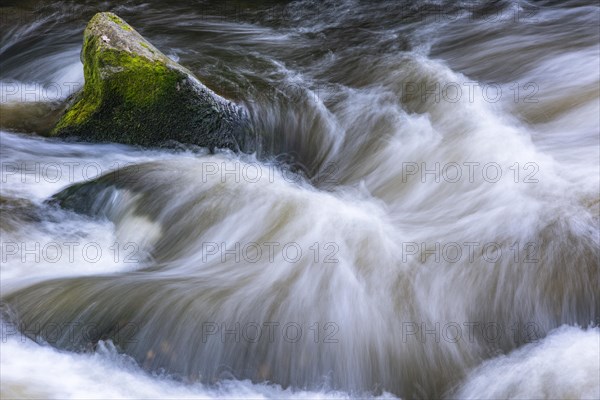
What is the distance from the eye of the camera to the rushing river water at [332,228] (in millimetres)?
3932

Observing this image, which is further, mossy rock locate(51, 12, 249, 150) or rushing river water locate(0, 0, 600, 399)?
mossy rock locate(51, 12, 249, 150)

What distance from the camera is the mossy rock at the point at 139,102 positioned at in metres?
5.80

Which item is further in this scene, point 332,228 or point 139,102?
point 139,102

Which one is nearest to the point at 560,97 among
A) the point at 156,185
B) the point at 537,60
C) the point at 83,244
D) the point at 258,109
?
the point at 537,60

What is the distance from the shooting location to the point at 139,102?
19.3 feet

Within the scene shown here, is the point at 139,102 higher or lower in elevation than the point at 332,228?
higher

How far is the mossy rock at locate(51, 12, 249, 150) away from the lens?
5805 millimetres

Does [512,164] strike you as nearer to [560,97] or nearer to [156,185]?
[560,97]

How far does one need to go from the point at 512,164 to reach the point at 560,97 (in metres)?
1.28

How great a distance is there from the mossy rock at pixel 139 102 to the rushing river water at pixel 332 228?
0.17 meters

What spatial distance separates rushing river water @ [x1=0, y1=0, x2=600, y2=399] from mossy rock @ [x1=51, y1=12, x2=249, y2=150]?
175 millimetres

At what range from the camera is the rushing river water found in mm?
3932

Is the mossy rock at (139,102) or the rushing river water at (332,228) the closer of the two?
the rushing river water at (332,228)

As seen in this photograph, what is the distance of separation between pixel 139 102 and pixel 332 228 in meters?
2.15
